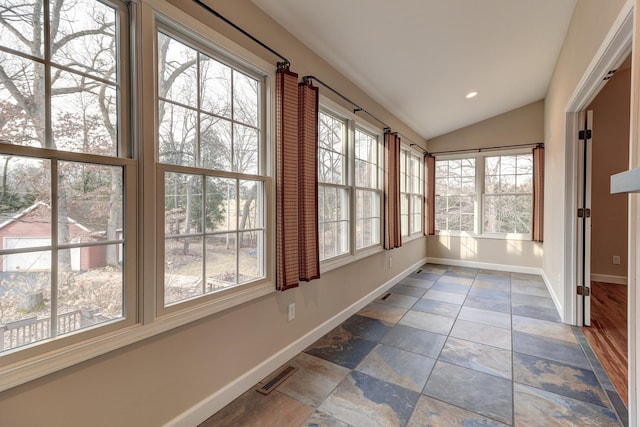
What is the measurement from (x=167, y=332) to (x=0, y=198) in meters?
0.87

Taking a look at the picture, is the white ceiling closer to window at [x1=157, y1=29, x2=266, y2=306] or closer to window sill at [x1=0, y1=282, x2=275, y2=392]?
window at [x1=157, y1=29, x2=266, y2=306]

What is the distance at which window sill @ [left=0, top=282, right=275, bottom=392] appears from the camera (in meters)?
1.04

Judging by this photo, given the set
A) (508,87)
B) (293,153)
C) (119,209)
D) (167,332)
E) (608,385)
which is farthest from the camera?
(508,87)

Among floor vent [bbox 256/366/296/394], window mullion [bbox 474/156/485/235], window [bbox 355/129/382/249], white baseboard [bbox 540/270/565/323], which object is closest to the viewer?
floor vent [bbox 256/366/296/394]

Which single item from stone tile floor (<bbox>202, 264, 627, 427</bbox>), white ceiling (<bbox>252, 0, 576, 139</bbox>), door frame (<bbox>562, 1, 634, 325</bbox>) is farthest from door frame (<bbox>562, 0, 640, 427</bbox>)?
white ceiling (<bbox>252, 0, 576, 139</bbox>)

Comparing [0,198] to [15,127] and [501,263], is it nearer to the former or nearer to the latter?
[15,127]

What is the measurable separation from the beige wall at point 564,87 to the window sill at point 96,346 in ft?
9.24

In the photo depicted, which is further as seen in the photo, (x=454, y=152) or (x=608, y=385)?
(x=454, y=152)

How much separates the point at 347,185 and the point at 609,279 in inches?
181

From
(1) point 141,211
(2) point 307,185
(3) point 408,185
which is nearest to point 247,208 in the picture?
(2) point 307,185

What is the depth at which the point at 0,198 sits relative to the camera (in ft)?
3.45

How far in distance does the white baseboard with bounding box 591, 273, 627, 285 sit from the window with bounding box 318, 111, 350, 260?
436cm

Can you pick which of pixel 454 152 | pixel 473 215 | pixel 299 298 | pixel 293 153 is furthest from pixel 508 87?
pixel 299 298

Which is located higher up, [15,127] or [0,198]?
[15,127]
